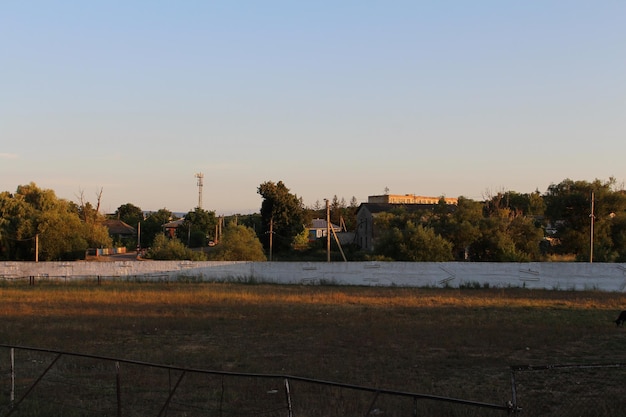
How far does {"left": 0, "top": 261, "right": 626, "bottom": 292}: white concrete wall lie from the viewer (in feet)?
110

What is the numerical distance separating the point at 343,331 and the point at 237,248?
32.3 metres

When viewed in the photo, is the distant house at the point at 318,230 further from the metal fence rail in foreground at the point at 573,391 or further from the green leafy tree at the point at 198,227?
the metal fence rail in foreground at the point at 573,391

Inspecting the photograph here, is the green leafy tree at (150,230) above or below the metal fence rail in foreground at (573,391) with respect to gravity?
above

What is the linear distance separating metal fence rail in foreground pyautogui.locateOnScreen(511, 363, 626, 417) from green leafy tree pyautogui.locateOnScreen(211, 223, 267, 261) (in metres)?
38.7

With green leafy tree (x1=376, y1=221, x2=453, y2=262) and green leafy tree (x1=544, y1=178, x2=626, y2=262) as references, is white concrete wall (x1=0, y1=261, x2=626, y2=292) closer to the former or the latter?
green leafy tree (x1=376, y1=221, x2=453, y2=262)

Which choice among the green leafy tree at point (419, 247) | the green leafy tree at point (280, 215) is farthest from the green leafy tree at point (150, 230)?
the green leafy tree at point (419, 247)

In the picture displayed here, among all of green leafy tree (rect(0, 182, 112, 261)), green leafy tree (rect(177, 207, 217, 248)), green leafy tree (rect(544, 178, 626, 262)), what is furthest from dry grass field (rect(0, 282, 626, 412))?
green leafy tree (rect(177, 207, 217, 248))

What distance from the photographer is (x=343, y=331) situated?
687 inches

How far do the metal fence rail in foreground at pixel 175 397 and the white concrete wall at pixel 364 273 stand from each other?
26474mm

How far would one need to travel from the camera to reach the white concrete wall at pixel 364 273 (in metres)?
33.6

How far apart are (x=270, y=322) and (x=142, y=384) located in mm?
9643

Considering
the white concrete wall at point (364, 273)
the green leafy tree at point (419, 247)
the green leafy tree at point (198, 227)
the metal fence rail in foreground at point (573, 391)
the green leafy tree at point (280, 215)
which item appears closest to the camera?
the metal fence rail in foreground at point (573, 391)

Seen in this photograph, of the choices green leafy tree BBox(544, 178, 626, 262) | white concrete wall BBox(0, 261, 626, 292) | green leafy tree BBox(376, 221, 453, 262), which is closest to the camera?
white concrete wall BBox(0, 261, 626, 292)

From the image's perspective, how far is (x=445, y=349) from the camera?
14219mm
